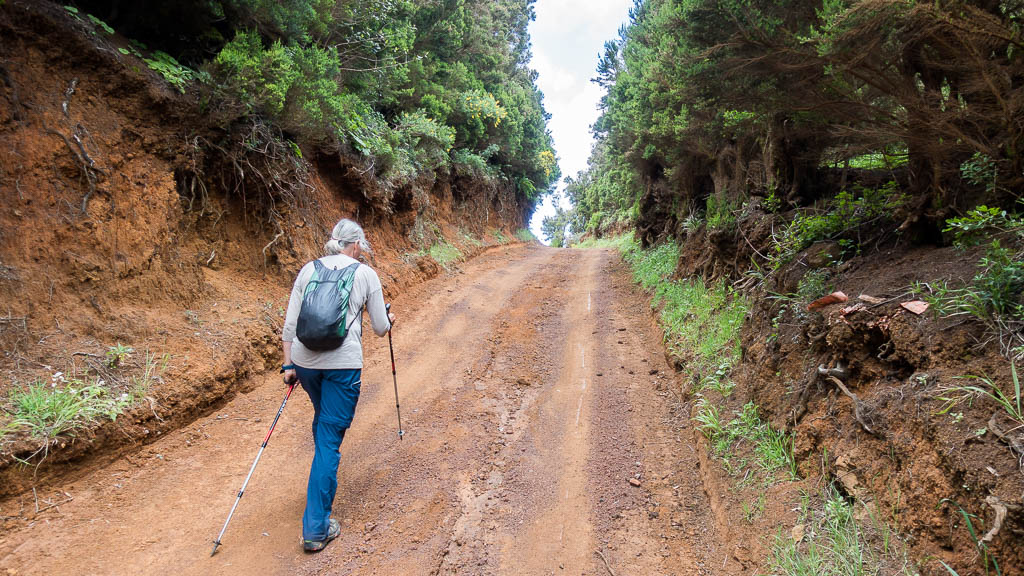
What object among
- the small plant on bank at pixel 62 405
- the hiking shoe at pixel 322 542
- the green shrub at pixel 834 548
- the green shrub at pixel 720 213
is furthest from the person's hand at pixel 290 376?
the green shrub at pixel 720 213

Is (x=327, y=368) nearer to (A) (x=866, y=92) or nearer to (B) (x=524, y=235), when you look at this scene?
(A) (x=866, y=92)

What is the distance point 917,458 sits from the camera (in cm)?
253

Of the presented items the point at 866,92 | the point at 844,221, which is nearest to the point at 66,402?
the point at 866,92

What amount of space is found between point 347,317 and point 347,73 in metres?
8.58

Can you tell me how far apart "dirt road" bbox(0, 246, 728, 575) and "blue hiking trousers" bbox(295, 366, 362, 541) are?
0.80ft

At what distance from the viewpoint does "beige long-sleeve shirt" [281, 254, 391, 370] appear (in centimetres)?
347

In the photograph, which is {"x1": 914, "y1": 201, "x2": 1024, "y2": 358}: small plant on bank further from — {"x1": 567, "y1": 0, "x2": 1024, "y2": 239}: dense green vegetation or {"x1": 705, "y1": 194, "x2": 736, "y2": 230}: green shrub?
{"x1": 705, "y1": 194, "x2": 736, "y2": 230}: green shrub

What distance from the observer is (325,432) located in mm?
3475

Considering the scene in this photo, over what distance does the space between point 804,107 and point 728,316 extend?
2.88m

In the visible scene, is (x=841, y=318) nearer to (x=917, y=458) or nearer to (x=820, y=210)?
(x=917, y=458)

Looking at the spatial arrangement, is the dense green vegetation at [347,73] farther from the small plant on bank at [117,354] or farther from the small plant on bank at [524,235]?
the small plant on bank at [524,235]

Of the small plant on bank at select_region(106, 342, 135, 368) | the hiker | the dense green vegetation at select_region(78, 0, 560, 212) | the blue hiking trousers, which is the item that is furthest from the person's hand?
the dense green vegetation at select_region(78, 0, 560, 212)

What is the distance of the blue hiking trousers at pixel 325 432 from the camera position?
330cm

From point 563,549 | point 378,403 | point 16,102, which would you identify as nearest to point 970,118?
point 563,549
